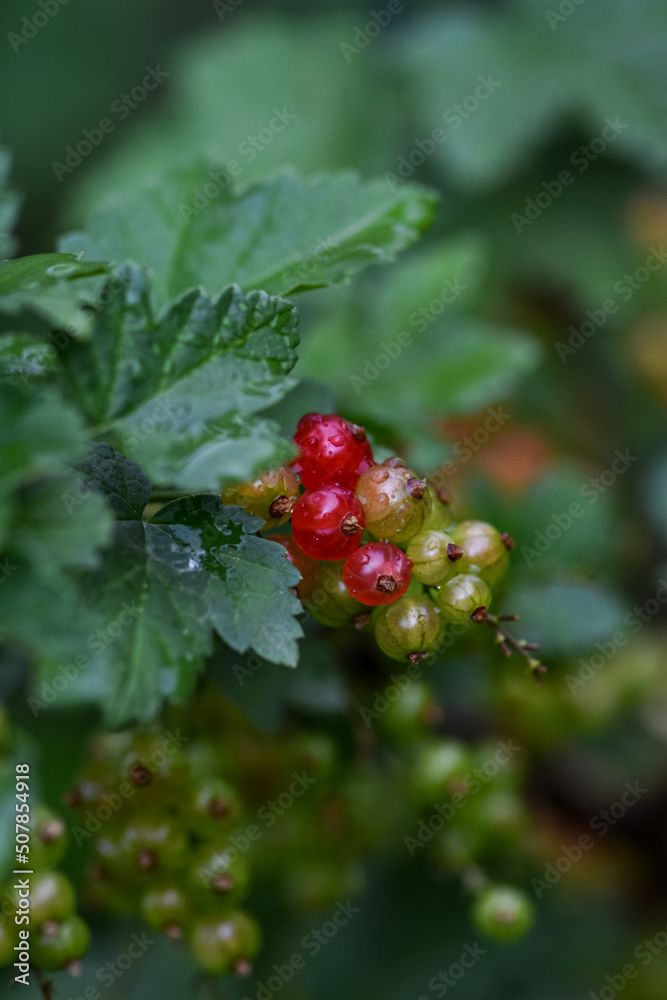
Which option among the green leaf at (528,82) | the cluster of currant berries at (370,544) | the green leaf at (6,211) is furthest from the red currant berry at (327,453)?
the green leaf at (528,82)

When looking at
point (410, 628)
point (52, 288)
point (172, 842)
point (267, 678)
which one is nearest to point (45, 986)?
point (172, 842)

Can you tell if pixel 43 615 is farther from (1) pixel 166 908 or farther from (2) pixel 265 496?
(1) pixel 166 908

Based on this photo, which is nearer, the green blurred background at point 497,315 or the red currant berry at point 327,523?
the red currant berry at point 327,523

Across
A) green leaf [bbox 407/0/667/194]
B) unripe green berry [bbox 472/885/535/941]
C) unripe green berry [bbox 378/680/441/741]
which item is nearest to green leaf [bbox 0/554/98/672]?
unripe green berry [bbox 378/680/441/741]

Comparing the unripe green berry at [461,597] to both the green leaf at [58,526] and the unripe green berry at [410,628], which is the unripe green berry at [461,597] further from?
the green leaf at [58,526]

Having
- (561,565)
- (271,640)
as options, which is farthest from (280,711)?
(561,565)

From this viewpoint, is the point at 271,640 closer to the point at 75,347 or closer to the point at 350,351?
the point at 75,347
